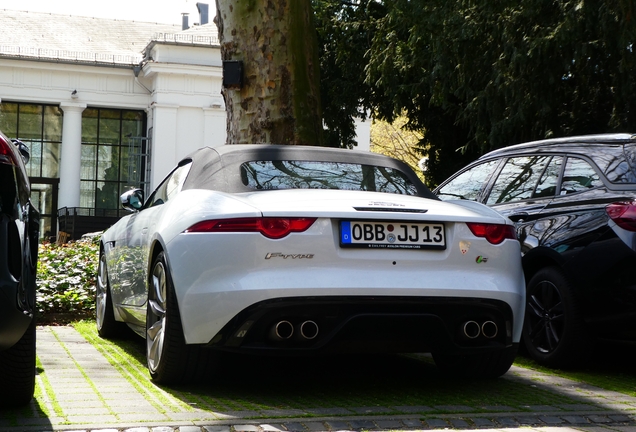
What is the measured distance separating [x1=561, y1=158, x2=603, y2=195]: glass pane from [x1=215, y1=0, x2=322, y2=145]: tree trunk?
356 cm

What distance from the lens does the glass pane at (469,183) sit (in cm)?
792

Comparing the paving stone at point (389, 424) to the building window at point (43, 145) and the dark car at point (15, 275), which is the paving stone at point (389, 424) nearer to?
the dark car at point (15, 275)

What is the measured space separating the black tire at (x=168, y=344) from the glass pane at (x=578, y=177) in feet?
9.82

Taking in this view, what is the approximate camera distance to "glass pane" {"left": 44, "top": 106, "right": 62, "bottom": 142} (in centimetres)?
4650

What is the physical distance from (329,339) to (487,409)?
0.91 m

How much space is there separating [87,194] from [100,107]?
4.44 metres

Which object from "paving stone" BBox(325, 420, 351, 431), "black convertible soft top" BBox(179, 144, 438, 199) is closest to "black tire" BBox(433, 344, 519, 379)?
"black convertible soft top" BBox(179, 144, 438, 199)

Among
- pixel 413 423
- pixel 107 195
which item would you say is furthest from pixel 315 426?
pixel 107 195

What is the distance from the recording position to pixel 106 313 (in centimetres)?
777

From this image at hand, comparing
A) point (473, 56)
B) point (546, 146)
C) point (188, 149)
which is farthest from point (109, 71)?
point (546, 146)

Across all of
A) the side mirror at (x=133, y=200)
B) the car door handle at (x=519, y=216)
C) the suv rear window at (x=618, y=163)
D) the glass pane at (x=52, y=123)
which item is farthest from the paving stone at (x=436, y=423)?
the glass pane at (x=52, y=123)

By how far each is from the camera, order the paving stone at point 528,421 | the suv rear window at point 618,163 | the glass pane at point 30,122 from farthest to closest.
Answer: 1. the glass pane at point 30,122
2. the suv rear window at point 618,163
3. the paving stone at point 528,421

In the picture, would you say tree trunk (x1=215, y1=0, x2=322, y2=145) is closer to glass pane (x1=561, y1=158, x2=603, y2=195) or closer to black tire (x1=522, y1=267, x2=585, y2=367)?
glass pane (x1=561, y1=158, x2=603, y2=195)

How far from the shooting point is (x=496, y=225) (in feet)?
17.0
